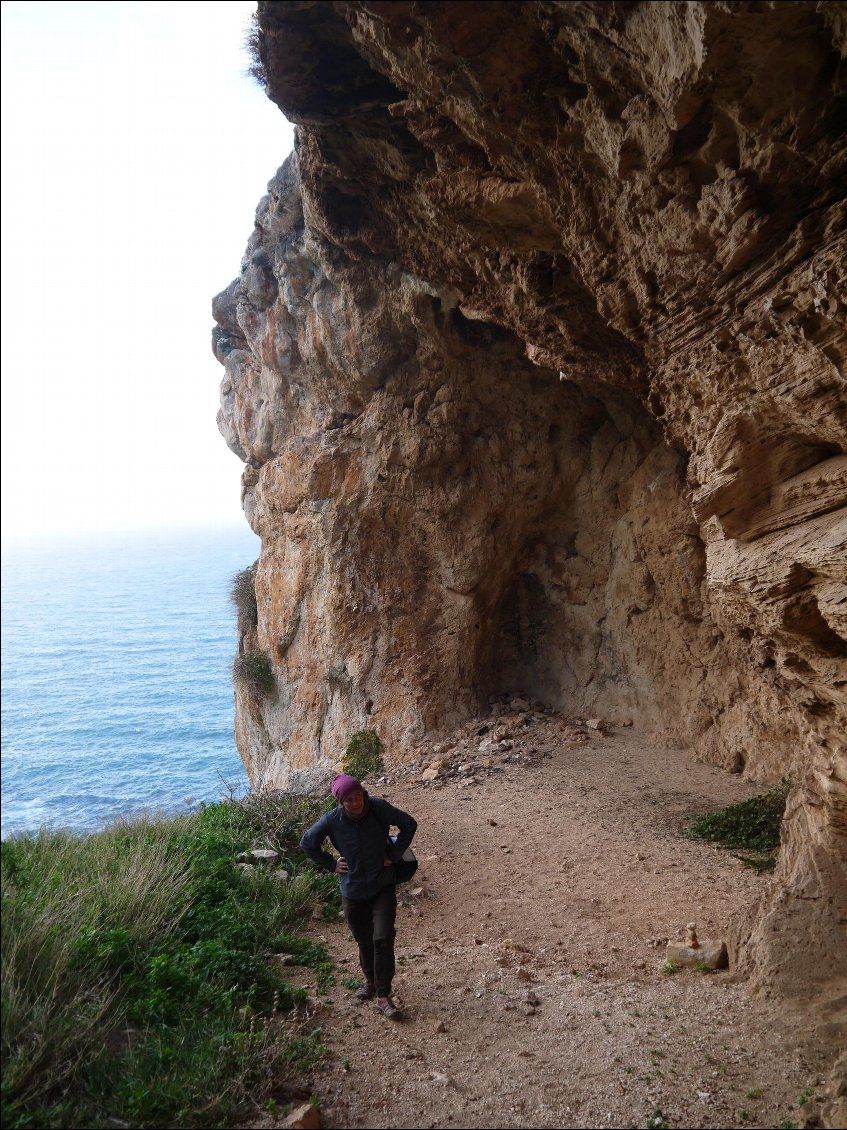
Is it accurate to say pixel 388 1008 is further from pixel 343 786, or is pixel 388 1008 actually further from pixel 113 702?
pixel 113 702

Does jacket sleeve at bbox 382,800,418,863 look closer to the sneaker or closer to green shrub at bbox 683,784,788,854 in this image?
the sneaker

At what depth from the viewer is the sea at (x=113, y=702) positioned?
2956 cm

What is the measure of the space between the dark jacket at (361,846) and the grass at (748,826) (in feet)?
14.4

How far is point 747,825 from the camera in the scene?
25.9 ft

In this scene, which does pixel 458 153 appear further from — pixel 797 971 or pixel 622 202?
pixel 797 971

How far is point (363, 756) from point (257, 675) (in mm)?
4685

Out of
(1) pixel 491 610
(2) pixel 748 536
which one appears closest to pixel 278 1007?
(2) pixel 748 536

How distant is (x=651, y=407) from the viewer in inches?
296

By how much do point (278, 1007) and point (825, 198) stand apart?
6.02 meters

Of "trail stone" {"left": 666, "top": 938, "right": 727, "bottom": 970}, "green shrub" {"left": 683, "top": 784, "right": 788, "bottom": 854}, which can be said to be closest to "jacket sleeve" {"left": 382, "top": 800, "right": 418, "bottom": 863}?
"trail stone" {"left": 666, "top": 938, "right": 727, "bottom": 970}

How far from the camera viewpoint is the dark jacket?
4.64 m

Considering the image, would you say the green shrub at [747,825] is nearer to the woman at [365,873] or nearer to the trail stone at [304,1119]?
the woman at [365,873]

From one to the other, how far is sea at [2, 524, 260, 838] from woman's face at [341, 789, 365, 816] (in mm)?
3465

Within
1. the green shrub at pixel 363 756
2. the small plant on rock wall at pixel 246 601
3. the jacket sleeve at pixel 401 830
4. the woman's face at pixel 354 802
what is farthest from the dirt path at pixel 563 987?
the small plant on rock wall at pixel 246 601
